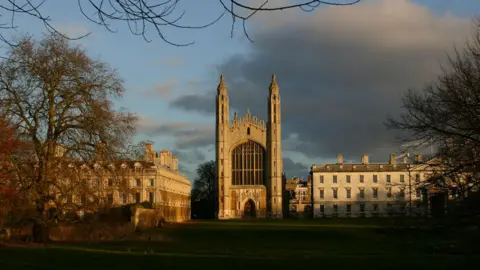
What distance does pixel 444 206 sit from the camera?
1348cm

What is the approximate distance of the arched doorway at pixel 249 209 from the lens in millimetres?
83281

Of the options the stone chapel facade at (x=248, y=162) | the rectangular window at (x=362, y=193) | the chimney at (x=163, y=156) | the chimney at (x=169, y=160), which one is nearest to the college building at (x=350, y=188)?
the rectangular window at (x=362, y=193)

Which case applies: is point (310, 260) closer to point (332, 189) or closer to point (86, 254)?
point (86, 254)

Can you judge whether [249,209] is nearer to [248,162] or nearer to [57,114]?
[248,162]

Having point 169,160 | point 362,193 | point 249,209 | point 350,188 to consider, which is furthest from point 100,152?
point 362,193

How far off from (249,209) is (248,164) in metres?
6.02

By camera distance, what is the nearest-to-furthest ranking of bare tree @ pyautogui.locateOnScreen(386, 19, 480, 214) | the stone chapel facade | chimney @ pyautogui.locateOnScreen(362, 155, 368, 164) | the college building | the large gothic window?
bare tree @ pyautogui.locateOnScreen(386, 19, 480, 214) → the stone chapel facade → the large gothic window → the college building → chimney @ pyautogui.locateOnScreen(362, 155, 368, 164)

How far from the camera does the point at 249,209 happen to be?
8394cm

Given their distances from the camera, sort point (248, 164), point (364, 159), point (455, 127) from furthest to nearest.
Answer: point (364, 159), point (248, 164), point (455, 127)

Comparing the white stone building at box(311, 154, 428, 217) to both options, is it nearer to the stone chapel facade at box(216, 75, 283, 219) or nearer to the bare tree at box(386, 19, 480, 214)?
the stone chapel facade at box(216, 75, 283, 219)

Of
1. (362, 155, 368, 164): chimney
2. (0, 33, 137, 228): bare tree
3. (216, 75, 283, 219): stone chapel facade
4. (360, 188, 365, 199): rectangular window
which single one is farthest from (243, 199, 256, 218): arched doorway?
(0, 33, 137, 228): bare tree

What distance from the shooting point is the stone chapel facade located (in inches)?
3253

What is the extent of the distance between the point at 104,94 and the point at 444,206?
A: 15347 mm

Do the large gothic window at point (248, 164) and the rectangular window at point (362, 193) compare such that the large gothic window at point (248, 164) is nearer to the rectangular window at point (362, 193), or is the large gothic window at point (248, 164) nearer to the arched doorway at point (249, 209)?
the arched doorway at point (249, 209)
